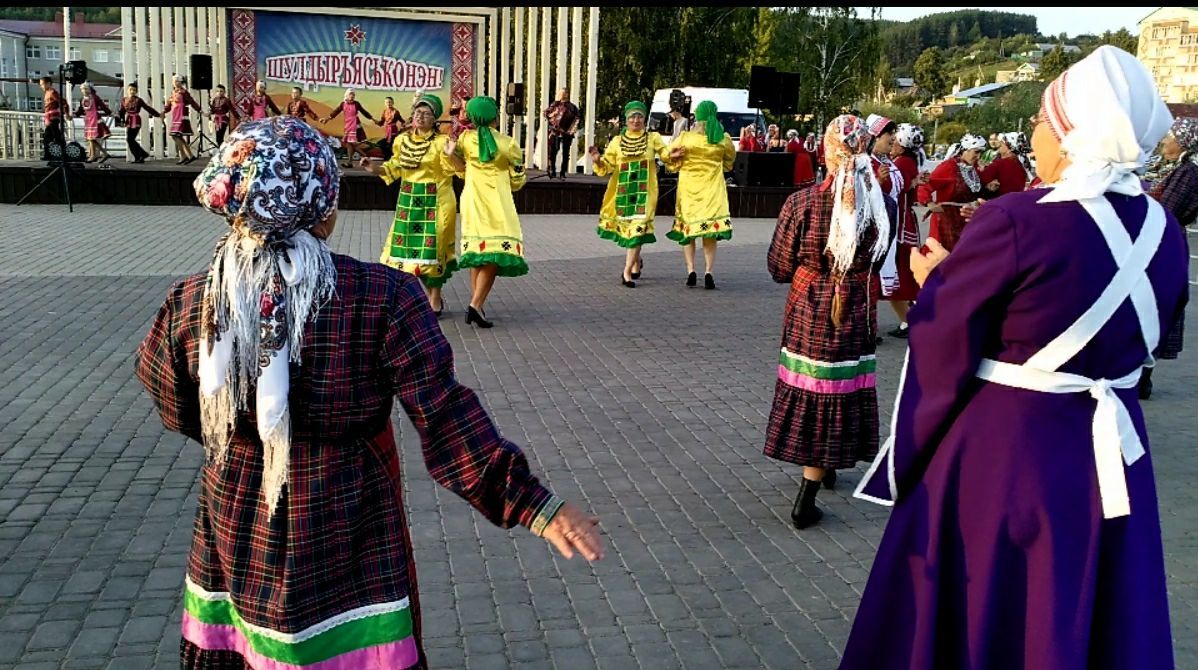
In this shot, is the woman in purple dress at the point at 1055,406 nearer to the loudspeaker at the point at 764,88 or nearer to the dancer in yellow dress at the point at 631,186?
the dancer in yellow dress at the point at 631,186

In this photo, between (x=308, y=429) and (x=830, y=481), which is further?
(x=830, y=481)

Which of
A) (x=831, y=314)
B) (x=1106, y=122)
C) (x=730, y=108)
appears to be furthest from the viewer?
(x=730, y=108)

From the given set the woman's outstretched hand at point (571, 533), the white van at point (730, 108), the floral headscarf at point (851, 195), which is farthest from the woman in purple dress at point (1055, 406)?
the white van at point (730, 108)

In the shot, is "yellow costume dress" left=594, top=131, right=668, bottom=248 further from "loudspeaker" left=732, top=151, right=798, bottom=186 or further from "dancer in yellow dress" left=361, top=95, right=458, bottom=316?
"loudspeaker" left=732, top=151, right=798, bottom=186

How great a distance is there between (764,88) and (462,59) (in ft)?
26.0

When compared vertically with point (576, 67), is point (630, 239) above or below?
below

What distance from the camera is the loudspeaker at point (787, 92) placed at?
69.7ft

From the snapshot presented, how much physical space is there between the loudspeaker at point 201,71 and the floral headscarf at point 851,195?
19833 millimetres

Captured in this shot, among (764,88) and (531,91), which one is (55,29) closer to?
(531,91)

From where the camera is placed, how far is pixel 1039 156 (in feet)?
9.27

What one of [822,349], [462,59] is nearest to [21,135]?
[462,59]

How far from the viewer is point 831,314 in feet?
16.5

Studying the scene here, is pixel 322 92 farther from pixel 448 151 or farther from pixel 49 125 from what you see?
pixel 448 151

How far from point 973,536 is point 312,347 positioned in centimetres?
170
